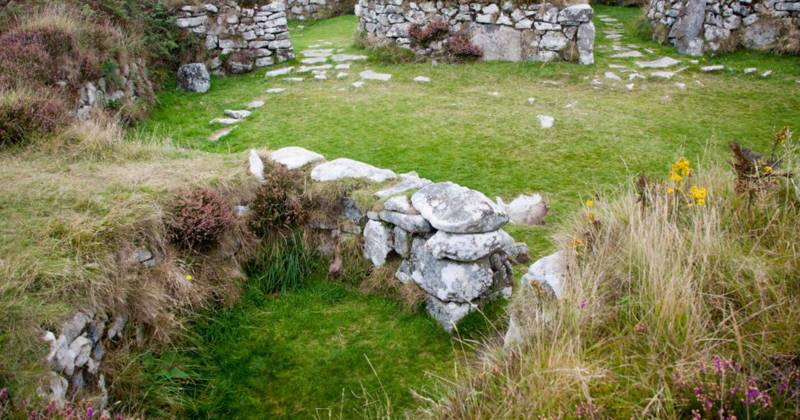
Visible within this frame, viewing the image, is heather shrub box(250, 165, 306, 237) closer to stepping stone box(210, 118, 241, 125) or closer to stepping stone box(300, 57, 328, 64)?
stepping stone box(210, 118, 241, 125)

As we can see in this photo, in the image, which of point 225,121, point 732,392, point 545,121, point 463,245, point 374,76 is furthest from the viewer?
point 374,76

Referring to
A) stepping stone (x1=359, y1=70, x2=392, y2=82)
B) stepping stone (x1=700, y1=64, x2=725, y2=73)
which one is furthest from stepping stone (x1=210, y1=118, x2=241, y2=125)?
stepping stone (x1=700, y1=64, x2=725, y2=73)

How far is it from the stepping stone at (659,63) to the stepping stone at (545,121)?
11.7ft

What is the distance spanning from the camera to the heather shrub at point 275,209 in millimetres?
4934

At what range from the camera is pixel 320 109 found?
29.1ft

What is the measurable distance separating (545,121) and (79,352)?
6697mm

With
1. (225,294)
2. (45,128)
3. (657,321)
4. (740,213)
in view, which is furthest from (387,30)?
(657,321)

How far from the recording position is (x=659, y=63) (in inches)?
416

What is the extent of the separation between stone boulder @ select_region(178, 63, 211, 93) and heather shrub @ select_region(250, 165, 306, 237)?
583 cm

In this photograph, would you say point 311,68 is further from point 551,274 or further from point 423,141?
point 551,274

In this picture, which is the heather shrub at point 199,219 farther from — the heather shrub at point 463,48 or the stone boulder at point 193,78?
the heather shrub at point 463,48

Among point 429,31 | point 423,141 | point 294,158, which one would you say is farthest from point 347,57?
point 294,158

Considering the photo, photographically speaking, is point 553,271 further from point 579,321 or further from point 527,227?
point 527,227

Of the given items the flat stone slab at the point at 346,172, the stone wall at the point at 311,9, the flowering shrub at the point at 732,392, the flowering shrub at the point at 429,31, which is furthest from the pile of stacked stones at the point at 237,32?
the flowering shrub at the point at 732,392
